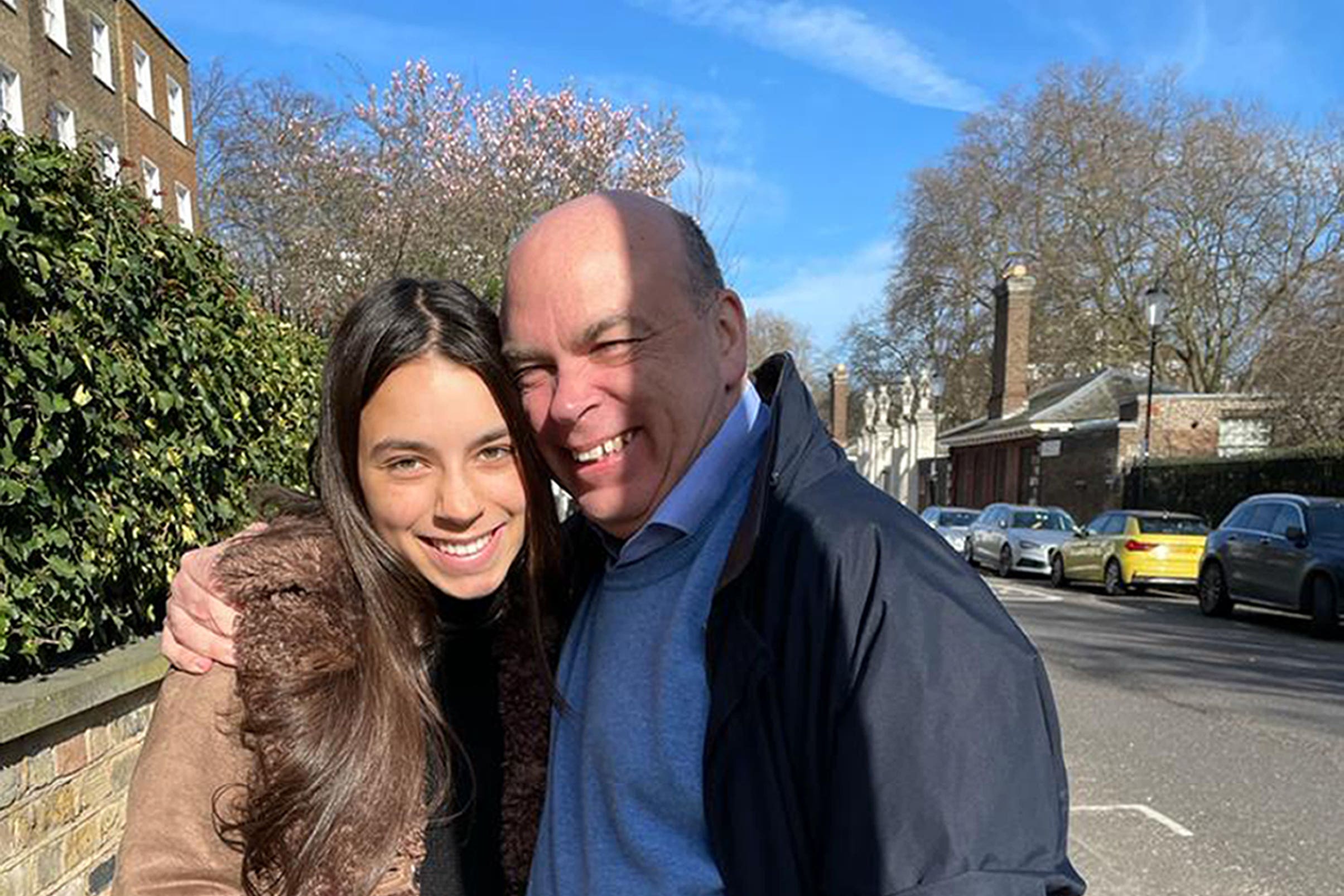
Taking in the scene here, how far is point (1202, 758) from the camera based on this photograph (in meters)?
6.38

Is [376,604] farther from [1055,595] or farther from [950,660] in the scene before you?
[1055,595]

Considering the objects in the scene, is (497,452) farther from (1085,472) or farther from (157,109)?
(157,109)

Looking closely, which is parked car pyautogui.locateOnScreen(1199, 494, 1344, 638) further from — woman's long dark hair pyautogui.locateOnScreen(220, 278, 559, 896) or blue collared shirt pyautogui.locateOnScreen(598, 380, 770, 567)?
woman's long dark hair pyautogui.locateOnScreen(220, 278, 559, 896)

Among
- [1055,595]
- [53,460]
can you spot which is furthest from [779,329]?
[53,460]

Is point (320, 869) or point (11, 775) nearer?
point (320, 869)

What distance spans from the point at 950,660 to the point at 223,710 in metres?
1.11

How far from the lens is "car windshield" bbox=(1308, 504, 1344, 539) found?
456 inches

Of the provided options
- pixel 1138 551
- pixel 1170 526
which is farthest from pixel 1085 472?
pixel 1138 551

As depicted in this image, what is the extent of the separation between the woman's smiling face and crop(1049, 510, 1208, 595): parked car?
16269 mm

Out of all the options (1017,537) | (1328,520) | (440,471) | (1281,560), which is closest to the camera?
(440,471)

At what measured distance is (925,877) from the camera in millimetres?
1083

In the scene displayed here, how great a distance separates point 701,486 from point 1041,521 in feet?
69.0

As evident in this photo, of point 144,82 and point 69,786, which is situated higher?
point 144,82

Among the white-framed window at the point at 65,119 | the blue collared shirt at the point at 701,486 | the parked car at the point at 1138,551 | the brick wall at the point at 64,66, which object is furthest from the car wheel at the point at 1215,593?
the white-framed window at the point at 65,119
